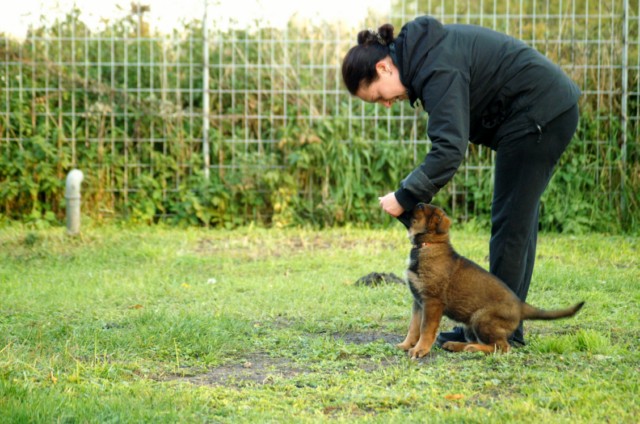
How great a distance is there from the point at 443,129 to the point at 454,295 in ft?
2.99

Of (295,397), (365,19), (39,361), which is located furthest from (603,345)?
(365,19)

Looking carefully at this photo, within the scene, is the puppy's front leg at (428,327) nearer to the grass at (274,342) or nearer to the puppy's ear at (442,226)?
the grass at (274,342)

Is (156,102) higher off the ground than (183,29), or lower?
lower

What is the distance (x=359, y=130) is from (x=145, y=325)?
5494 millimetres

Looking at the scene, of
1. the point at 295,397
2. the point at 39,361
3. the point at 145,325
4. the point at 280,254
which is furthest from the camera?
the point at 280,254

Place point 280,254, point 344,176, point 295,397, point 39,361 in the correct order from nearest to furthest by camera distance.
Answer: point 295,397
point 39,361
point 280,254
point 344,176

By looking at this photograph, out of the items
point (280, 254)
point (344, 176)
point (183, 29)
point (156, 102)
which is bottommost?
point (280, 254)

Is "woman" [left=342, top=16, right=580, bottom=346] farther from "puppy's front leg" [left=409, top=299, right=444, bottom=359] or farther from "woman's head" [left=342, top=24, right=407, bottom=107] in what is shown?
"puppy's front leg" [left=409, top=299, right=444, bottom=359]

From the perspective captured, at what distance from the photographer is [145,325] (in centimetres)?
543

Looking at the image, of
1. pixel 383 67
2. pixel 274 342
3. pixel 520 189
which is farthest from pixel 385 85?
pixel 274 342

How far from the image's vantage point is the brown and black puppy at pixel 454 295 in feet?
15.7

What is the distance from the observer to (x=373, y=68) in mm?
4727

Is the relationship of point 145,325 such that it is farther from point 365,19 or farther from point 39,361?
point 365,19

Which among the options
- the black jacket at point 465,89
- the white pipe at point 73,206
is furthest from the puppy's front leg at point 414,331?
the white pipe at point 73,206
